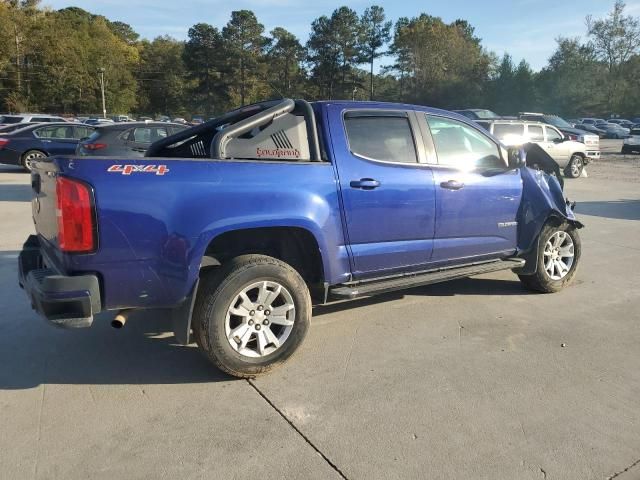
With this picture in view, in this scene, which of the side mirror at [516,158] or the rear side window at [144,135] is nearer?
the side mirror at [516,158]

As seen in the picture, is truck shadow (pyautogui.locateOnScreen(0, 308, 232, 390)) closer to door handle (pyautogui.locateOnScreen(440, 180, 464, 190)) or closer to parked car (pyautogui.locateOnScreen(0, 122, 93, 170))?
door handle (pyautogui.locateOnScreen(440, 180, 464, 190))

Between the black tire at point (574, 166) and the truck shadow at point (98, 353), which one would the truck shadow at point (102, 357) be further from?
the black tire at point (574, 166)

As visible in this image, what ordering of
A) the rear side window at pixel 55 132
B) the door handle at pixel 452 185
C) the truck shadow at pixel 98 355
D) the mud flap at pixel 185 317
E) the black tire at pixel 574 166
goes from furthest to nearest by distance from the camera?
the black tire at pixel 574 166
the rear side window at pixel 55 132
the door handle at pixel 452 185
the truck shadow at pixel 98 355
the mud flap at pixel 185 317

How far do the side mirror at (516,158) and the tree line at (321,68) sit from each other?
5547 centimetres

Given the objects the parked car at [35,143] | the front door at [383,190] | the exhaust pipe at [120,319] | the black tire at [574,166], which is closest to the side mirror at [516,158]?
the front door at [383,190]

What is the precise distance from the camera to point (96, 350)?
13.3ft

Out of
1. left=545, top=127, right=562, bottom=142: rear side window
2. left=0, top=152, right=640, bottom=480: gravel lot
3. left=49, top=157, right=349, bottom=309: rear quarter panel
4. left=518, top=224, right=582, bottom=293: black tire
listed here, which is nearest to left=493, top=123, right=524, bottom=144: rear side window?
left=545, top=127, right=562, bottom=142: rear side window

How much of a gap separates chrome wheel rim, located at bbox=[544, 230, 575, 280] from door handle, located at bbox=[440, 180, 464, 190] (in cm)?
138

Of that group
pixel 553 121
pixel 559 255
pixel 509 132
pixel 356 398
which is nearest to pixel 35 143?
pixel 509 132

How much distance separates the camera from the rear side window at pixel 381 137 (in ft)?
13.6

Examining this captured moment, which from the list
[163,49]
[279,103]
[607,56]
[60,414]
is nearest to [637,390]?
[279,103]

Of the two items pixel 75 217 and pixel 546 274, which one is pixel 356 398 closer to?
pixel 75 217

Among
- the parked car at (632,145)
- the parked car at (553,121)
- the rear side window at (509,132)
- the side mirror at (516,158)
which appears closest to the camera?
the side mirror at (516,158)

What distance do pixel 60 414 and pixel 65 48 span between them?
7751cm
